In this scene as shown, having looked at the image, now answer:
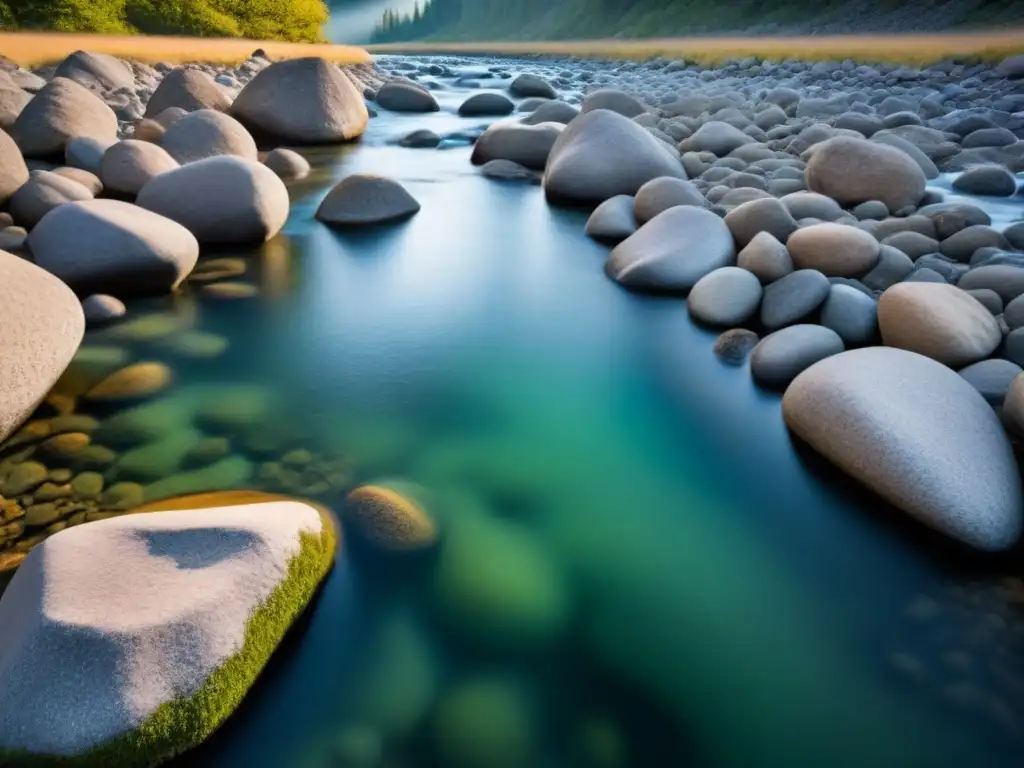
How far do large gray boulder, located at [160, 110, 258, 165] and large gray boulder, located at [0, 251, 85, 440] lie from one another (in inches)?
142

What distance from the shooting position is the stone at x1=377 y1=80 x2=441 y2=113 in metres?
11.8

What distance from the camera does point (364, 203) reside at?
575 centimetres

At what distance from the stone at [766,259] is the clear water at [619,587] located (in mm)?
468

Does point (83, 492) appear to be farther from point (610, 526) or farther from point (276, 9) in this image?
point (276, 9)

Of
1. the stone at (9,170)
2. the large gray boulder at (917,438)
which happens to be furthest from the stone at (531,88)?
the large gray boulder at (917,438)

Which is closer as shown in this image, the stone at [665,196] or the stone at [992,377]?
the stone at [992,377]

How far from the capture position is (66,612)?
5.22 feet

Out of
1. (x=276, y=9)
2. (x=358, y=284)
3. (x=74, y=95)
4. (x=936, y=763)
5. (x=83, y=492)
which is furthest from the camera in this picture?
(x=276, y=9)

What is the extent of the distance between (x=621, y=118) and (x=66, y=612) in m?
5.52

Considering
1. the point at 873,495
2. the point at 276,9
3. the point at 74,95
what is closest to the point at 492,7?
the point at 276,9

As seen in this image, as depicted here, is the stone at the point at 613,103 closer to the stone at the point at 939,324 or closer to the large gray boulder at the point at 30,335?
the stone at the point at 939,324

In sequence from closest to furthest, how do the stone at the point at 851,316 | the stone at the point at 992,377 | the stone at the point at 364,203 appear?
the stone at the point at 992,377, the stone at the point at 851,316, the stone at the point at 364,203

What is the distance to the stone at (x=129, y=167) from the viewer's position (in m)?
5.40

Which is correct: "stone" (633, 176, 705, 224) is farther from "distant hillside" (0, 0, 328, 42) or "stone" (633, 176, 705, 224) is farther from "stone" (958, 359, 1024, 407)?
"distant hillside" (0, 0, 328, 42)
